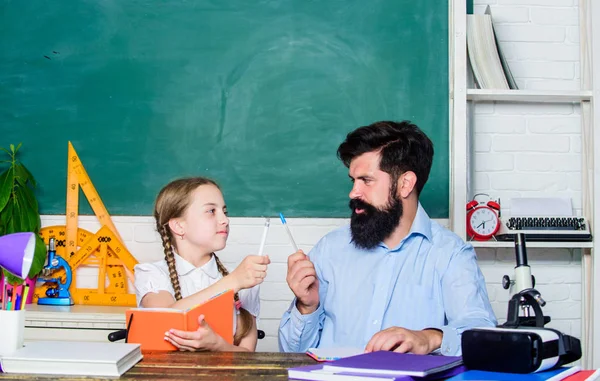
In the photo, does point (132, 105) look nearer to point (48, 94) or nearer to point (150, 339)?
point (48, 94)

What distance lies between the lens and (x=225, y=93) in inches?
120

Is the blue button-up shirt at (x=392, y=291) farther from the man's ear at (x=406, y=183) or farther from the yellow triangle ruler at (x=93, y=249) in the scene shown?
the yellow triangle ruler at (x=93, y=249)

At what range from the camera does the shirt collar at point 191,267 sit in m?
2.27

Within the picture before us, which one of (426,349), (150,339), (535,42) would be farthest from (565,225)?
(150,339)

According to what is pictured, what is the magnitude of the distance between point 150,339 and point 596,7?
2375 mm

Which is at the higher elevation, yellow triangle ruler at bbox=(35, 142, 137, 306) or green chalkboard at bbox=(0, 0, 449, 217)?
green chalkboard at bbox=(0, 0, 449, 217)

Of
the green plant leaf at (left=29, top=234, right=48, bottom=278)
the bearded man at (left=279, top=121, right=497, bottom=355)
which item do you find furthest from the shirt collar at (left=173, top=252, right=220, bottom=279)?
the green plant leaf at (left=29, top=234, right=48, bottom=278)

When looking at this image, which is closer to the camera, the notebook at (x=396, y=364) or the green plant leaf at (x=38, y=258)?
the notebook at (x=396, y=364)

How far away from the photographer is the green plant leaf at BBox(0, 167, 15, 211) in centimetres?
284

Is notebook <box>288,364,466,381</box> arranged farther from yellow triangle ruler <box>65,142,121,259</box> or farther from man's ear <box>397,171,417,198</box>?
yellow triangle ruler <box>65,142,121,259</box>

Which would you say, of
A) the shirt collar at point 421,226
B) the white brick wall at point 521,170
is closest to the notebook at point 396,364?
the shirt collar at point 421,226

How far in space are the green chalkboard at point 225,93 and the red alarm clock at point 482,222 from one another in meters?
0.17

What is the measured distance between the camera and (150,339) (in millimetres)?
1647

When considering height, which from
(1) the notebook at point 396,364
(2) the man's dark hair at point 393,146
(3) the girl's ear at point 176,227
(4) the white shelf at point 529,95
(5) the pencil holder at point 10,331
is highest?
(4) the white shelf at point 529,95
